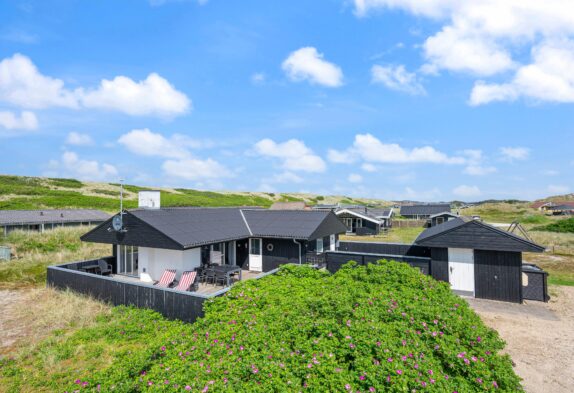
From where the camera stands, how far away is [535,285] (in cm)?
1296

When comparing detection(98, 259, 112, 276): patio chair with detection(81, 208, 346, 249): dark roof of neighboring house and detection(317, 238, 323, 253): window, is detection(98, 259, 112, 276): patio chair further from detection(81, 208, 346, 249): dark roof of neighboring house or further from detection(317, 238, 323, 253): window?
detection(317, 238, 323, 253): window

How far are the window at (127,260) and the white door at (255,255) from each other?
6.65 m

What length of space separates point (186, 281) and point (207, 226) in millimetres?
3952

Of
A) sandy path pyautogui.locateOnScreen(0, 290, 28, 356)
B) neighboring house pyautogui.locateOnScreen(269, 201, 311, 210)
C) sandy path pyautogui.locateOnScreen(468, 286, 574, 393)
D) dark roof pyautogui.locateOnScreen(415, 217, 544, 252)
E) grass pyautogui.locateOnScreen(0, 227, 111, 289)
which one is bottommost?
sandy path pyautogui.locateOnScreen(468, 286, 574, 393)

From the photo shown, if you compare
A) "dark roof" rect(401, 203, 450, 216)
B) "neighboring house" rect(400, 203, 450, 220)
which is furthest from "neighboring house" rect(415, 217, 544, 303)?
"dark roof" rect(401, 203, 450, 216)

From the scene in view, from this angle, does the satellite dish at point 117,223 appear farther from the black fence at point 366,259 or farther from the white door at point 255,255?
the black fence at point 366,259

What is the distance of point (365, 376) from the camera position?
4492 millimetres

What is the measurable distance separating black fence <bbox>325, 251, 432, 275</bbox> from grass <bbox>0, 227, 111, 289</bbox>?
52.1 feet

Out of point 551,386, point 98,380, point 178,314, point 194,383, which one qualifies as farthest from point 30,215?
point 551,386

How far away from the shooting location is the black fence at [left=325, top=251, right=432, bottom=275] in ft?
47.2

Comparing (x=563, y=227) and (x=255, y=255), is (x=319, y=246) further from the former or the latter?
(x=563, y=227)

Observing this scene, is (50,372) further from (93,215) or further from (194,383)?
(93,215)

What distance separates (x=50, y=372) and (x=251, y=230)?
11.8m

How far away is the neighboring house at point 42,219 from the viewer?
105 feet
